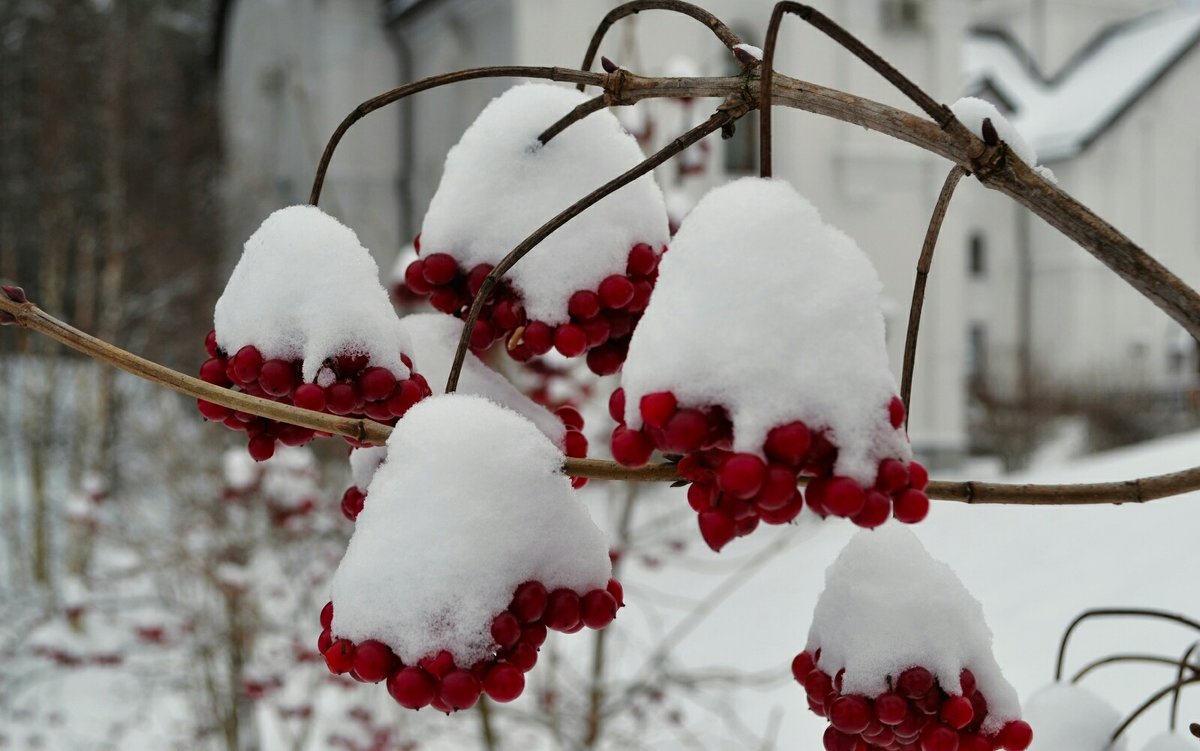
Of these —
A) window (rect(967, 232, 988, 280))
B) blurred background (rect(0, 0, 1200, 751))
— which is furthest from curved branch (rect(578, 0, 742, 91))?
window (rect(967, 232, 988, 280))

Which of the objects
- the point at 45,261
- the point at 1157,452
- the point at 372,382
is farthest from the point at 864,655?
the point at 45,261

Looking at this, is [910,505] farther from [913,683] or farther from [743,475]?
[913,683]

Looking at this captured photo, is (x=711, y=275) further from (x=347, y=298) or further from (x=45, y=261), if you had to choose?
(x=45, y=261)

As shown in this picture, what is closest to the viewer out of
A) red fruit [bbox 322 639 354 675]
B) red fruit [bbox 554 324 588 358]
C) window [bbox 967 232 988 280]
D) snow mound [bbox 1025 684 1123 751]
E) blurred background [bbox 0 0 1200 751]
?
red fruit [bbox 322 639 354 675]

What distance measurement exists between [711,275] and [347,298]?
24 cm

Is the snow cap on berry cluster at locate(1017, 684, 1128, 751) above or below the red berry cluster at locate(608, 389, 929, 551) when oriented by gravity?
below

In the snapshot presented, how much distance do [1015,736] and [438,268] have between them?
0.41 meters

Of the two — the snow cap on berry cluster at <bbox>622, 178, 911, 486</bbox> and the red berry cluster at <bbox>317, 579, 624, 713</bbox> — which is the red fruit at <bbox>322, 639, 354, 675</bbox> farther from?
the snow cap on berry cluster at <bbox>622, 178, 911, 486</bbox>

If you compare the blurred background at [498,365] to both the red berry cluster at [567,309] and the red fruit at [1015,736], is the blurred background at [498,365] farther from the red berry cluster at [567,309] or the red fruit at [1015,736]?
the red berry cluster at [567,309]

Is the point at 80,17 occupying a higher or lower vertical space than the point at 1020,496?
higher

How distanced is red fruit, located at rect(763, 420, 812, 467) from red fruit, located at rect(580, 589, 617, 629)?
0.46 feet

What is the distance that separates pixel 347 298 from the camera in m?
0.57

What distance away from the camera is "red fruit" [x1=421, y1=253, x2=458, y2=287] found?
2.09ft

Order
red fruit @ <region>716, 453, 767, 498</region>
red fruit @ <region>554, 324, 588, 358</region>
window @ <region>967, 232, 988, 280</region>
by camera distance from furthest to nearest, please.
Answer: window @ <region>967, 232, 988, 280</region>, red fruit @ <region>554, 324, 588, 358</region>, red fruit @ <region>716, 453, 767, 498</region>
